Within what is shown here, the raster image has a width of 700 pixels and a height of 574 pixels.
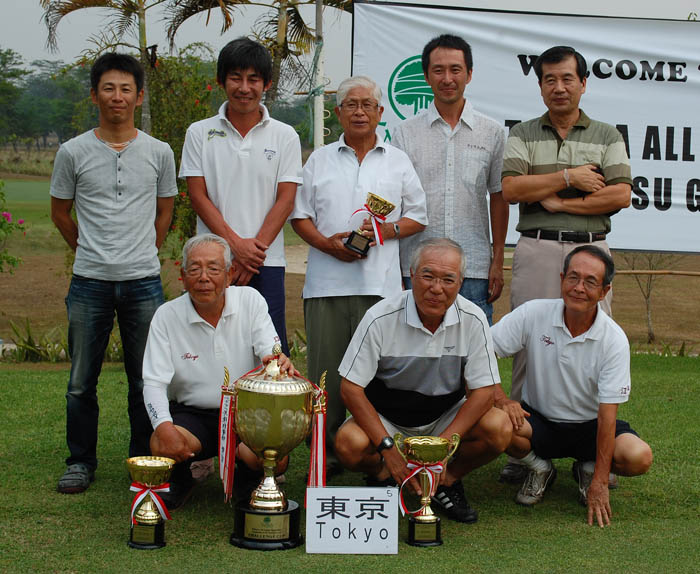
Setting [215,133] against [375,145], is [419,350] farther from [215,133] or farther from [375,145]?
[215,133]

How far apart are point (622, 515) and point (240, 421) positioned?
1.59 meters

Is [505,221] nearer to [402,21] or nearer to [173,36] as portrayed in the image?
[402,21]

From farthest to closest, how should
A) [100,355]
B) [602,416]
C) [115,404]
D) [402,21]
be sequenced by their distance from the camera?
[402,21] < [115,404] < [100,355] < [602,416]

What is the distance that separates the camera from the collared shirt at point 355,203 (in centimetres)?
407

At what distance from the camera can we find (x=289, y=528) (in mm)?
3307

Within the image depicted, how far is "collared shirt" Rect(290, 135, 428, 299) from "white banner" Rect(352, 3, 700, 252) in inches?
117

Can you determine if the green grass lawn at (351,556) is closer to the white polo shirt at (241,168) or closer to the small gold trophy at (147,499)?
the small gold trophy at (147,499)

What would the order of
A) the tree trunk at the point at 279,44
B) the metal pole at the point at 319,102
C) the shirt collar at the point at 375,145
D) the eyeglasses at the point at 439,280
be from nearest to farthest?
the eyeglasses at the point at 439,280 → the shirt collar at the point at 375,145 → the metal pole at the point at 319,102 → the tree trunk at the point at 279,44

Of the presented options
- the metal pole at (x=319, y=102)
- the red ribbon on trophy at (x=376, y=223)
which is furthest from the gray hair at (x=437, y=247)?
the metal pole at (x=319, y=102)

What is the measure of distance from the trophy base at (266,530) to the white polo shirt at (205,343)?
1.94 ft

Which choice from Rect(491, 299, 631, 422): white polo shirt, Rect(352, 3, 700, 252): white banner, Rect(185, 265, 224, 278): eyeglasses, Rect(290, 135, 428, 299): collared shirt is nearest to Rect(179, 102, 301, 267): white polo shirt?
Rect(290, 135, 428, 299): collared shirt

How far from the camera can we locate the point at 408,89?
22.2ft

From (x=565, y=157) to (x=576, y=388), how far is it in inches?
39.9

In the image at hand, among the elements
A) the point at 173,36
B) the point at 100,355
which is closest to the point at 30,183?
the point at 173,36
